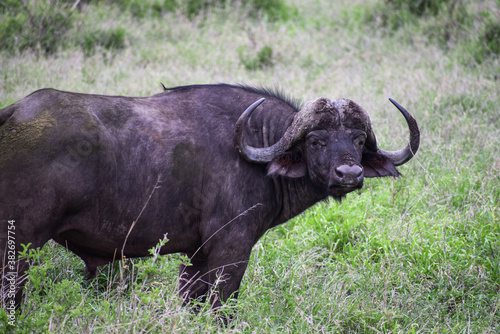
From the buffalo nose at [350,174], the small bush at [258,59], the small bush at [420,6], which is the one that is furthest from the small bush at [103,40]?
the buffalo nose at [350,174]

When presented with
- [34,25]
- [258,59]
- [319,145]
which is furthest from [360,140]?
[34,25]

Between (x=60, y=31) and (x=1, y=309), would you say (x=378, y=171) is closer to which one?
(x=1, y=309)

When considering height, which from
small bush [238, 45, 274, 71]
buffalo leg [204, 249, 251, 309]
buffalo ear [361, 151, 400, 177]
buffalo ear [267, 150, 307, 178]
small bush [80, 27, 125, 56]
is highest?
buffalo ear [267, 150, 307, 178]

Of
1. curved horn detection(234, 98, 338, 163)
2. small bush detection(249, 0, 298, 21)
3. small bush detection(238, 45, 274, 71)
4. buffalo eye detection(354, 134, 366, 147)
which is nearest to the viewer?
curved horn detection(234, 98, 338, 163)

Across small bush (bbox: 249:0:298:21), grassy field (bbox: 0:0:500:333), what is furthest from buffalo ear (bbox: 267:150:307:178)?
small bush (bbox: 249:0:298:21)

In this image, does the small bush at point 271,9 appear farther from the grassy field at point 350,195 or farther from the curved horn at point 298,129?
the curved horn at point 298,129

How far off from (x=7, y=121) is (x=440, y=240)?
12.3 ft

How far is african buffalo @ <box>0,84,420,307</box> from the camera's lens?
3197 mm

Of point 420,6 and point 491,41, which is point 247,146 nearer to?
point 491,41

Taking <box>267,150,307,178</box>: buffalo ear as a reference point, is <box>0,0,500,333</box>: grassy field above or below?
below

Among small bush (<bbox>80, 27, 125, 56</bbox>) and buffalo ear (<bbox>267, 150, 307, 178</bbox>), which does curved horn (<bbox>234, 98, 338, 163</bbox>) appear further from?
small bush (<bbox>80, 27, 125, 56</bbox>)

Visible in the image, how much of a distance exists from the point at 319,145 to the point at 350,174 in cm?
38

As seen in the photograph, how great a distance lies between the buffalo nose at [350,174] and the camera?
3.58 m

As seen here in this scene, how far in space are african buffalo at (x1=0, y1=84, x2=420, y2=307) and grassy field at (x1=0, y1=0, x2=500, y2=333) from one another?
0.30 meters
